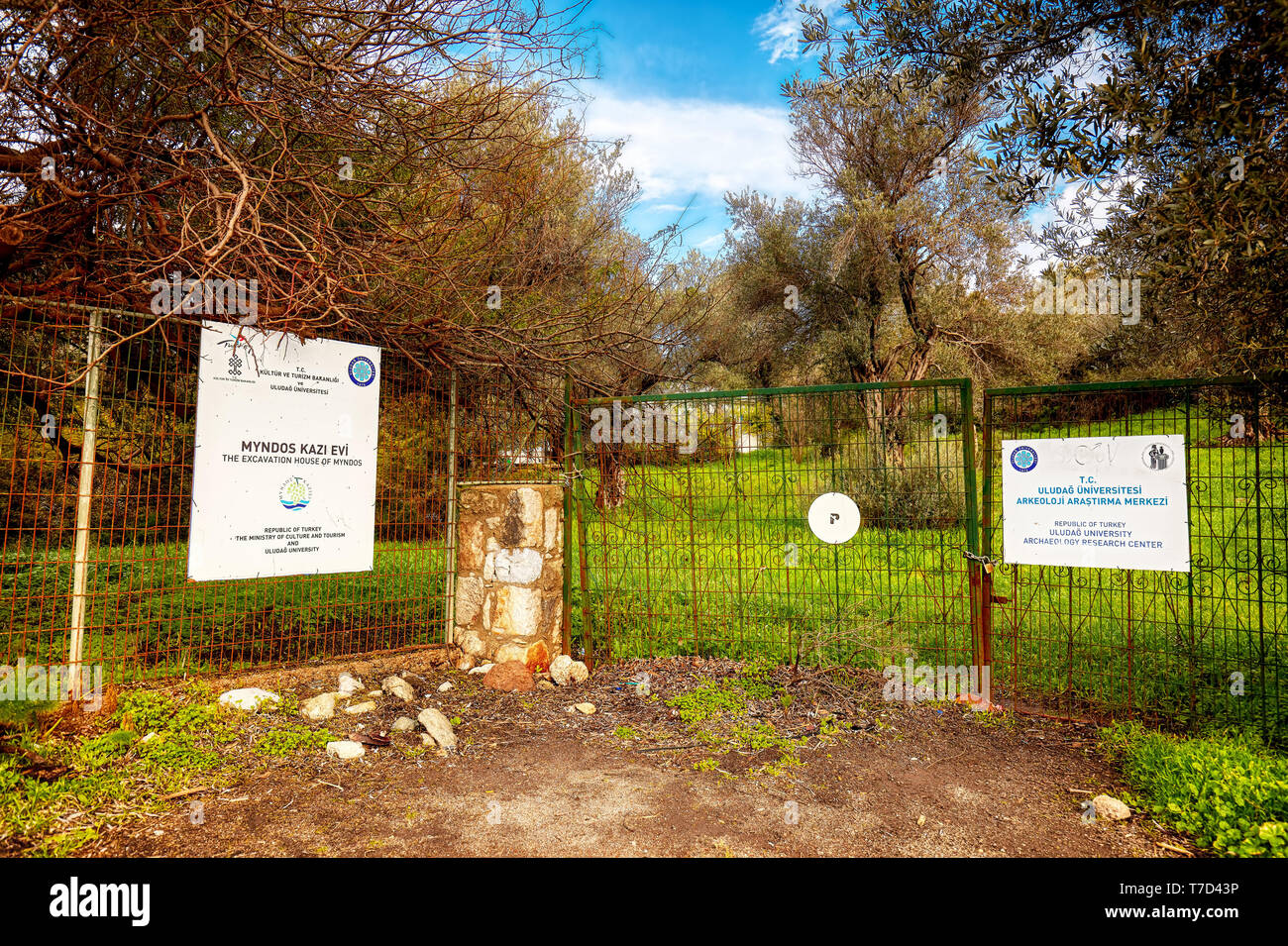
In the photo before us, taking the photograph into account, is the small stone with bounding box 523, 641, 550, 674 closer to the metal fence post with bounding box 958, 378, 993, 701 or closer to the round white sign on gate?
the round white sign on gate

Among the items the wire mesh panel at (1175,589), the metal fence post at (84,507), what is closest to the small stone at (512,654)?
the metal fence post at (84,507)

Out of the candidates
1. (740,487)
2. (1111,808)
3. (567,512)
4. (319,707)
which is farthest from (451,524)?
(1111,808)

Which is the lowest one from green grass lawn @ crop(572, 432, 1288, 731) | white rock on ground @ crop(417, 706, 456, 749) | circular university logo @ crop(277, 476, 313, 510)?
white rock on ground @ crop(417, 706, 456, 749)

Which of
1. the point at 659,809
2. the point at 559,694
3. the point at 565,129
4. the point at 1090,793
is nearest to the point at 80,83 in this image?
the point at 559,694

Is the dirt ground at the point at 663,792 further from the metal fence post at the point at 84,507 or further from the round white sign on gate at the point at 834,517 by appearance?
the round white sign on gate at the point at 834,517

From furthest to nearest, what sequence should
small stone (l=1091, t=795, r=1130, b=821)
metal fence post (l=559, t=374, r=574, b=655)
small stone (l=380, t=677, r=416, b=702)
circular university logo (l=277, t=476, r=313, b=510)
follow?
metal fence post (l=559, t=374, r=574, b=655)
small stone (l=380, t=677, r=416, b=702)
circular university logo (l=277, t=476, r=313, b=510)
small stone (l=1091, t=795, r=1130, b=821)

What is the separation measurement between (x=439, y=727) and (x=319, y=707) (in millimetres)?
986

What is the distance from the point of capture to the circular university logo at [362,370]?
597 cm

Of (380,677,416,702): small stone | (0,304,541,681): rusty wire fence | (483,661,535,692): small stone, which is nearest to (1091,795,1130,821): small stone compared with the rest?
(483,661,535,692): small stone

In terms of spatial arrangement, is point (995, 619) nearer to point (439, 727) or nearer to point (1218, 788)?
point (1218, 788)

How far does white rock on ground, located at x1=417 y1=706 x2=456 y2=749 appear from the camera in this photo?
4910 millimetres

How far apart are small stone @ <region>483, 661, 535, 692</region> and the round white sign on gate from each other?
8.79 feet

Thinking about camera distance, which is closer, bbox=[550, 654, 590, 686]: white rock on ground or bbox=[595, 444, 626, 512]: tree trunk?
bbox=[550, 654, 590, 686]: white rock on ground

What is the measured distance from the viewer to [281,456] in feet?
18.3
